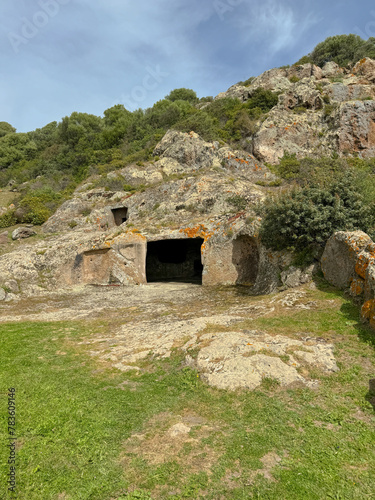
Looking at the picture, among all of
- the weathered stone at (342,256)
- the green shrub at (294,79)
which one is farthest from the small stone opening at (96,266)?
the green shrub at (294,79)

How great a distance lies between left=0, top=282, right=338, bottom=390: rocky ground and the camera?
5.56 meters

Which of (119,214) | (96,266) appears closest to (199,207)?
(119,214)

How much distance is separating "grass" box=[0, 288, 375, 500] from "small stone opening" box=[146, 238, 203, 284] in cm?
2037

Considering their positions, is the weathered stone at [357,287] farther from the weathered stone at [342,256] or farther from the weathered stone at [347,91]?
the weathered stone at [347,91]

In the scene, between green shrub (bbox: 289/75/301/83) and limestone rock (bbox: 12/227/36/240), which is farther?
green shrub (bbox: 289/75/301/83)

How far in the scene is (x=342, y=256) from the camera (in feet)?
31.1

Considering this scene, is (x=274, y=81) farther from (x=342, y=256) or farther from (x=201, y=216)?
(x=342, y=256)

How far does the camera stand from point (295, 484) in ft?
10.6

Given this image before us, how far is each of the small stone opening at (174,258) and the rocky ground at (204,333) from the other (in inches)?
509

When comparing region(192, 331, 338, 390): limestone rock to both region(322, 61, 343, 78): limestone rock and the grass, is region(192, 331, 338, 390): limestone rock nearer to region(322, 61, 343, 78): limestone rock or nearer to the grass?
the grass

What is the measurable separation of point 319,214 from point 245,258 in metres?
5.76

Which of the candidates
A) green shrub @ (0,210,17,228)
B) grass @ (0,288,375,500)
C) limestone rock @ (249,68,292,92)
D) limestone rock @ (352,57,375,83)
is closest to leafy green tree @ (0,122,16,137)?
green shrub @ (0,210,17,228)

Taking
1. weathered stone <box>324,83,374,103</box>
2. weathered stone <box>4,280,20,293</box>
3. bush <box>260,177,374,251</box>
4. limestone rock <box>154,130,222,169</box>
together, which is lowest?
weathered stone <box>4,280,20,293</box>

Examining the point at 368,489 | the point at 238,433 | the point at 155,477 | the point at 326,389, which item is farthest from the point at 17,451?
the point at 326,389
